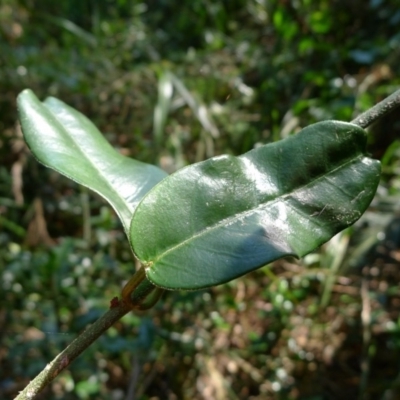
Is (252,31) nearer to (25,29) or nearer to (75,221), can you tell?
(25,29)

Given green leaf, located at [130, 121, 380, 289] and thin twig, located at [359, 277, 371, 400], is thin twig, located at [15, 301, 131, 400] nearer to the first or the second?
green leaf, located at [130, 121, 380, 289]

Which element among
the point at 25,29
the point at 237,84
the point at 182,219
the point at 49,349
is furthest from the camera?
the point at 25,29

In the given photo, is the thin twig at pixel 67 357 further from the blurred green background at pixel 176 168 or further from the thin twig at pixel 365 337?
the thin twig at pixel 365 337

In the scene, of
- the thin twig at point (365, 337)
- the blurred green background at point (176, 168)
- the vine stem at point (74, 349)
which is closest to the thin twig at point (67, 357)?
the vine stem at point (74, 349)

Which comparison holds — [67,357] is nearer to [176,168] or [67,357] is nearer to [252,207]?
[252,207]

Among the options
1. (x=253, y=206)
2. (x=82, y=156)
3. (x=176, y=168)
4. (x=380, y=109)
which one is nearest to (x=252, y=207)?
(x=253, y=206)

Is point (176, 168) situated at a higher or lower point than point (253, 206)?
lower

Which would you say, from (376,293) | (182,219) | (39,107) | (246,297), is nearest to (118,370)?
(246,297)

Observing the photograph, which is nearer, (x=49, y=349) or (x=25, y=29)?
(x=49, y=349)
